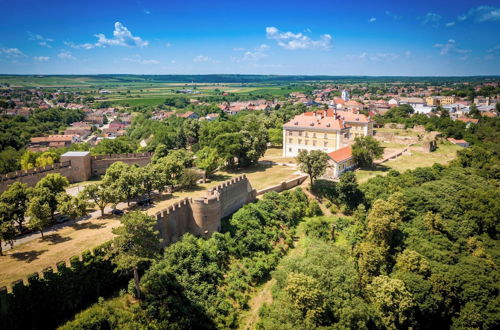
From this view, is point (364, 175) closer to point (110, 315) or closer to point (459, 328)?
point (459, 328)

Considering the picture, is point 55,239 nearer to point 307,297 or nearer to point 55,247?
point 55,247

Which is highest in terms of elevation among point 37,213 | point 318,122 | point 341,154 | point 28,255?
point 318,122

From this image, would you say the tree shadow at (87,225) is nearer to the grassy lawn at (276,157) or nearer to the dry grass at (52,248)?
the dry grass at (52,248)

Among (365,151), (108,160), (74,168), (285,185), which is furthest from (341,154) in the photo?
(74,168)

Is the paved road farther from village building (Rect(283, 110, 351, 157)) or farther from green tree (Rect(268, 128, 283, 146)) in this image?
green tree (Rect(268, 128, 283, 146))

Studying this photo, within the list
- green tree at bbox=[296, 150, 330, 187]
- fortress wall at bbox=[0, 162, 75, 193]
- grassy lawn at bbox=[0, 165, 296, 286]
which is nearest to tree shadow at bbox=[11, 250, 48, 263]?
grassy lawn at bbox=[0, 165, 296, 286]

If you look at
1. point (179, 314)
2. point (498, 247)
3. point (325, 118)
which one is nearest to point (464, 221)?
point (498, 247)

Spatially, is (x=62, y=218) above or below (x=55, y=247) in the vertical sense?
above

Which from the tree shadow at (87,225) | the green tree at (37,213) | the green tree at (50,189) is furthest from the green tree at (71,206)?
the green tree at (37,213)
